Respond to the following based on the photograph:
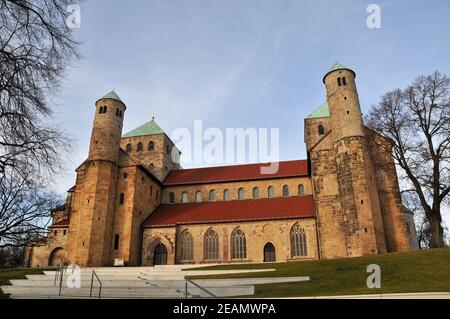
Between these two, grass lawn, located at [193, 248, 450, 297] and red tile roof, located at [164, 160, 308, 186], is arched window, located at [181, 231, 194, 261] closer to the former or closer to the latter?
red tile roof, located at [164, 160, 308, 186]

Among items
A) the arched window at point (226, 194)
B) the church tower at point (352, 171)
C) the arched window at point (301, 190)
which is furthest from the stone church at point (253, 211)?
the arched window at point (226, 194)

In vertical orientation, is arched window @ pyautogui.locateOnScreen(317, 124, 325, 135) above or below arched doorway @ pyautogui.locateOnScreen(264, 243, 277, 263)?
above

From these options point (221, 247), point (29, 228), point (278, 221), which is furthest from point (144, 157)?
point (29, 228)

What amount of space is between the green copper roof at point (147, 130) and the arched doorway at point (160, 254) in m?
19.4

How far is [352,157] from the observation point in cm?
3192

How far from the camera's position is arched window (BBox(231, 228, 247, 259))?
114 feet

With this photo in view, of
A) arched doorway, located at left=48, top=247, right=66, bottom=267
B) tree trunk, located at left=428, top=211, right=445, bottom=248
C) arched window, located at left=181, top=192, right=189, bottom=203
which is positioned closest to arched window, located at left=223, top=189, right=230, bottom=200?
arched window, located at left=181, top=192, right=189, bottom=203

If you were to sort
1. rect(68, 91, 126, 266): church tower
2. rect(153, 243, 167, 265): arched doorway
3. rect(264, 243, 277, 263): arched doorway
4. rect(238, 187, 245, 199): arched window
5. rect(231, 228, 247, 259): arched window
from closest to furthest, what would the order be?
rect(68, 91, 126, 266): church tower → rect(264, 243, 277, 263): arched doorway → rect(231, 228, 247, 259): arched window → rect(153, 243, 167, 265): arched doorway → rect(238, 187, 245, 199): arched window

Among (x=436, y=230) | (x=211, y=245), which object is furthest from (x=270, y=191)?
(x=436, y=230)

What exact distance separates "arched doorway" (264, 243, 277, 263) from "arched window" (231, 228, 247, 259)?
2.16 meters

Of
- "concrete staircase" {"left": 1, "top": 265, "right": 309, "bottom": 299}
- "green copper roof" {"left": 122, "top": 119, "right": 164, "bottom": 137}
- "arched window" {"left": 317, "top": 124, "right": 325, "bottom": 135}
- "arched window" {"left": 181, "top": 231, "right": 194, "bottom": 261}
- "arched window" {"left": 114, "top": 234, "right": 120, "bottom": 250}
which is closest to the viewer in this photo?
"concrete staircase" {"left": 1, "top": 265, "right": 309, "bottom": 299}

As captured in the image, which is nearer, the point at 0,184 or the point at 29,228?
the point at 0,184

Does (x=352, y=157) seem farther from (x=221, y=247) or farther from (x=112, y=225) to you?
(x=112, y=225)
